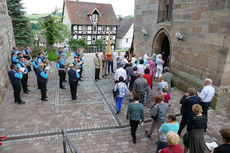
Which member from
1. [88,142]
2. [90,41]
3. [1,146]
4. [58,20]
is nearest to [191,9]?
[88,142]

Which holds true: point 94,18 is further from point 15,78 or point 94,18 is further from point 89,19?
point 15,78

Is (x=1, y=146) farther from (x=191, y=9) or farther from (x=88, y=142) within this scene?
(x=191, y=9)

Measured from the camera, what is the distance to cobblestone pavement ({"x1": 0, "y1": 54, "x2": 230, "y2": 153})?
17.8 feet

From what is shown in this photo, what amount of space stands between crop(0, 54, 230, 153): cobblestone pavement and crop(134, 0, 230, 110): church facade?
4.29 ft

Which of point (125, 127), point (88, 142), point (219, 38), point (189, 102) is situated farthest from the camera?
point (219, 38)

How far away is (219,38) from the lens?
24.9ft

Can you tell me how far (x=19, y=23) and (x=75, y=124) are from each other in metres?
17.0

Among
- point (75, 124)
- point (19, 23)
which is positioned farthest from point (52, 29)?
point (75, 124)

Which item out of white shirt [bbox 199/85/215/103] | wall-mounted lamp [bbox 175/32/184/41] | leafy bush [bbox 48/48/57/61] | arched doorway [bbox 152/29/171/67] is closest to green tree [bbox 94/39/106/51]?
leafy bush [bbox 48/48/57/61]

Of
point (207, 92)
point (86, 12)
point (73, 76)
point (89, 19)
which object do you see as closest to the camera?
point (207, 92)

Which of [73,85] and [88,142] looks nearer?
[88,142]

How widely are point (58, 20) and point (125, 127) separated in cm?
1632

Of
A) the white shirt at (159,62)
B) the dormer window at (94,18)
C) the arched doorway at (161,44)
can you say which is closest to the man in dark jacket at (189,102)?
the white shirt at (159,62)

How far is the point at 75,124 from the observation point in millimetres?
6520
